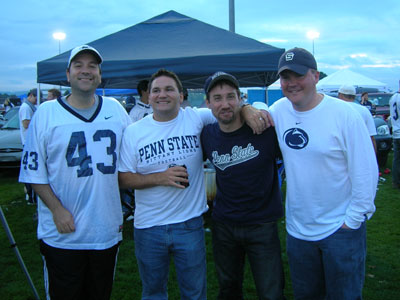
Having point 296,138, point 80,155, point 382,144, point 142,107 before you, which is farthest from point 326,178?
point 382,144

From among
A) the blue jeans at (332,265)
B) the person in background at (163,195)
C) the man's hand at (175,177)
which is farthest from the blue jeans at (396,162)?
the man's hand at (175,177)

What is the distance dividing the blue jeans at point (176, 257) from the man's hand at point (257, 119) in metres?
0.81

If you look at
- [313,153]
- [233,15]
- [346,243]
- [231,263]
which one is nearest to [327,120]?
[313,153]

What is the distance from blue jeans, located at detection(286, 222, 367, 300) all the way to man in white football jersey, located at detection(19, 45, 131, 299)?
1.31m

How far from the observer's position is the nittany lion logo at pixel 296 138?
221 cm

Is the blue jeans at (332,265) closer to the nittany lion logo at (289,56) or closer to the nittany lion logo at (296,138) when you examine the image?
the nittany lion logo at (296,138)

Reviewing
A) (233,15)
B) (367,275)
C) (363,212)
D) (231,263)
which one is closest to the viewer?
(363,212)

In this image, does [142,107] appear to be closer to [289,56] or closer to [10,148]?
[289,56]

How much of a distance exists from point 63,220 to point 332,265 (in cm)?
177

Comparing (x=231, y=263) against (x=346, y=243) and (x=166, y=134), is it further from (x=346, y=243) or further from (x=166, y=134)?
(x=166, y=134)

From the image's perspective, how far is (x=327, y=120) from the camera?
2.17 meters

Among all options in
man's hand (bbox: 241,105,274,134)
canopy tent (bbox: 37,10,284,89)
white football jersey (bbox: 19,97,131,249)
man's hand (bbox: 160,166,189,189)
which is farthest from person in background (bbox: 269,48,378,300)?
canopy tent (bbox: 37,10,284,89)

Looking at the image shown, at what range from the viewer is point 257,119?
7.77 ft

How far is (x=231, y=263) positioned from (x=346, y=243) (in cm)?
85
